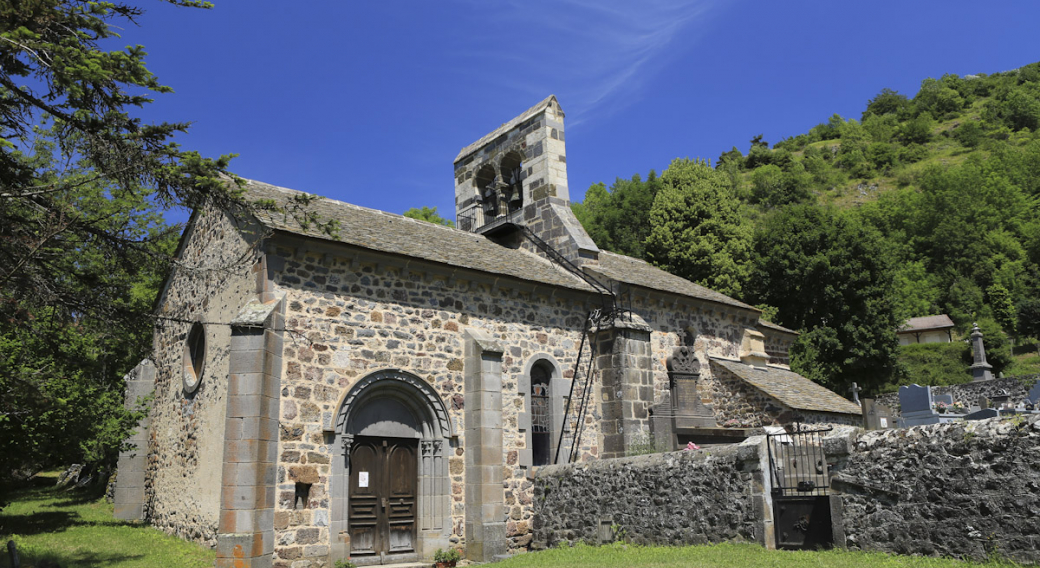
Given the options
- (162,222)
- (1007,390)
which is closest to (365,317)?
(162,222)

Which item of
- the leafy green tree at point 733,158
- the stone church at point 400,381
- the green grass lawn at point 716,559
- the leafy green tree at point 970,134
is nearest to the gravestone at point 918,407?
the green grass lawn at point 716,559

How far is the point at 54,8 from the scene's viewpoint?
8.01m

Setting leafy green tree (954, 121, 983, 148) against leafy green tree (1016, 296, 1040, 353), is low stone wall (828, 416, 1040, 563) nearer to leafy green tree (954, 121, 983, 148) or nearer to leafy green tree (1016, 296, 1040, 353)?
leafy green tree (1016, 296, 1040, 353)

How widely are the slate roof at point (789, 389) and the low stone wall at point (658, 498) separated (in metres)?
6.52

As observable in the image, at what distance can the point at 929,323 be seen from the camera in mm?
53625

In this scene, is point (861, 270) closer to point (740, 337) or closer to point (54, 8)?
point (740, 337)

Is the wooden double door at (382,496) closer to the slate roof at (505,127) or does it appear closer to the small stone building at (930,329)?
the slate roof at (505,127)

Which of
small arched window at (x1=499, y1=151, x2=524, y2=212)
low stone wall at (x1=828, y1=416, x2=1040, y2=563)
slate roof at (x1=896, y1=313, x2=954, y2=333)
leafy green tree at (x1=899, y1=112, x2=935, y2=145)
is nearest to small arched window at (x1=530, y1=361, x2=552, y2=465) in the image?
small arched window at (x1=499, y1=151, x2=524, y2=212)

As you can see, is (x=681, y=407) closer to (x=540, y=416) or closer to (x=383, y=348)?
(x=540, y=416)

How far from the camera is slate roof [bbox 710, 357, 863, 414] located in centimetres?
1747

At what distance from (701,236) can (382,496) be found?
25.0 m

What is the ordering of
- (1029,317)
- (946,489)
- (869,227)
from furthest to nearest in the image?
(1029,317) → (869,227) → (946,489)

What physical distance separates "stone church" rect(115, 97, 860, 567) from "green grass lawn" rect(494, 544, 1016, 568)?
228 cm

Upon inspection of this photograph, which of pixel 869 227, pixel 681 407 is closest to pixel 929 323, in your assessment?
pixel 869 227
